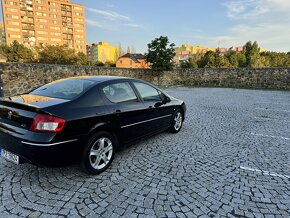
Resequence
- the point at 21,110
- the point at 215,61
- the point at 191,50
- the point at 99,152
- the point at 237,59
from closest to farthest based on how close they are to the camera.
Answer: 1. the point at 21,110
2. the point at 99,152
3. the point at 215,61
4. the point at 237,59
5. the point at 191,50

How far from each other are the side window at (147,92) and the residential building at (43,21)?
3545 inches

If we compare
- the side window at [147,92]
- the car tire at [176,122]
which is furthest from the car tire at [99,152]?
the car tire at [176,122]

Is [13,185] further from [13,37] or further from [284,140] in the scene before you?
[13,37]

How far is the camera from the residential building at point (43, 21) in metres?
74.9

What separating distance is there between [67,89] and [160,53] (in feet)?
57.5

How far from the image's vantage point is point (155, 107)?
13.4 feet

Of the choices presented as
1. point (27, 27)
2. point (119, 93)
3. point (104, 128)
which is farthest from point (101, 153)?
point (27, 27)

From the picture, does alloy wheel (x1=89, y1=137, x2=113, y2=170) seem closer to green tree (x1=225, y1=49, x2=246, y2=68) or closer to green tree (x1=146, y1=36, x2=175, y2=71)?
green tree (x1=146, y1=36, x2=175, y2=71)

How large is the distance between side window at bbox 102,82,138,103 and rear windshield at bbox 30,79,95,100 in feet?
1.02

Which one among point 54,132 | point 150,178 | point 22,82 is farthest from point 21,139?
point 22,82

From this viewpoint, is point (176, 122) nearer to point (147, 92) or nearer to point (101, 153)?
point (147, 92)

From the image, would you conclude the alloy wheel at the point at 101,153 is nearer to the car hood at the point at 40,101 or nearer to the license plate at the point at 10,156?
the car hood at the point at 40,101

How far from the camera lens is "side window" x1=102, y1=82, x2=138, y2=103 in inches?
128

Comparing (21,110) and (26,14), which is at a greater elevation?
(26,14)
